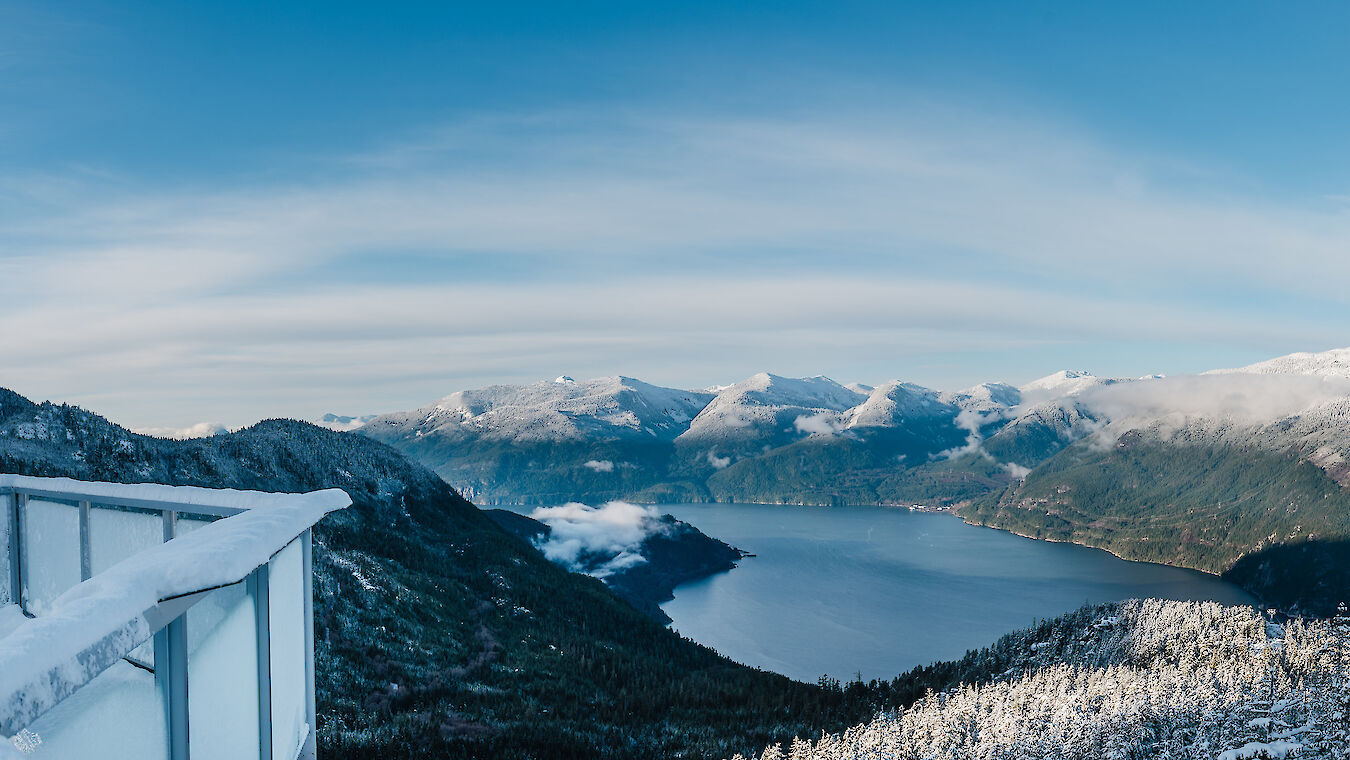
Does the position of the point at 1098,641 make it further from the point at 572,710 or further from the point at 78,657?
the point at 78,657

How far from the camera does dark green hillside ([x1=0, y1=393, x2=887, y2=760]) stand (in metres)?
102

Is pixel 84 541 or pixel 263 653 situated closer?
pixel 263 653

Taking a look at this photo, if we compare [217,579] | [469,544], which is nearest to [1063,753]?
[217,579]

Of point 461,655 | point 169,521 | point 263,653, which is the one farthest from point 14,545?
point 461,655

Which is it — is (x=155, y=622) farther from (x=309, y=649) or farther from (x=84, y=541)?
(x=84, y=541)

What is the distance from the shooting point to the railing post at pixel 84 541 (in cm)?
578

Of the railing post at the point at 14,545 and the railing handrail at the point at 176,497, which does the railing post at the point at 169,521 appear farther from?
the railing post at the point at 14,545

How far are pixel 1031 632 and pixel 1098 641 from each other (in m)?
13.7

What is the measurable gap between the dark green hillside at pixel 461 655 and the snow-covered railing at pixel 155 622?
77934mm

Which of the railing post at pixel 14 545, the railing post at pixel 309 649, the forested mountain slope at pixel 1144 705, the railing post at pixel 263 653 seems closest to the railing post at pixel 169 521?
the railing post at pixel 309 649

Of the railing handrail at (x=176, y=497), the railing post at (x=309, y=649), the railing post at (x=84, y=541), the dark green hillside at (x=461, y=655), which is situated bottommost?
the dark green hillside at (x=461, y=655)

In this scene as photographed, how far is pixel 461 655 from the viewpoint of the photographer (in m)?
132

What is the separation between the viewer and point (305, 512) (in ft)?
15.9

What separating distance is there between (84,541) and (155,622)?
3679 millimetres
